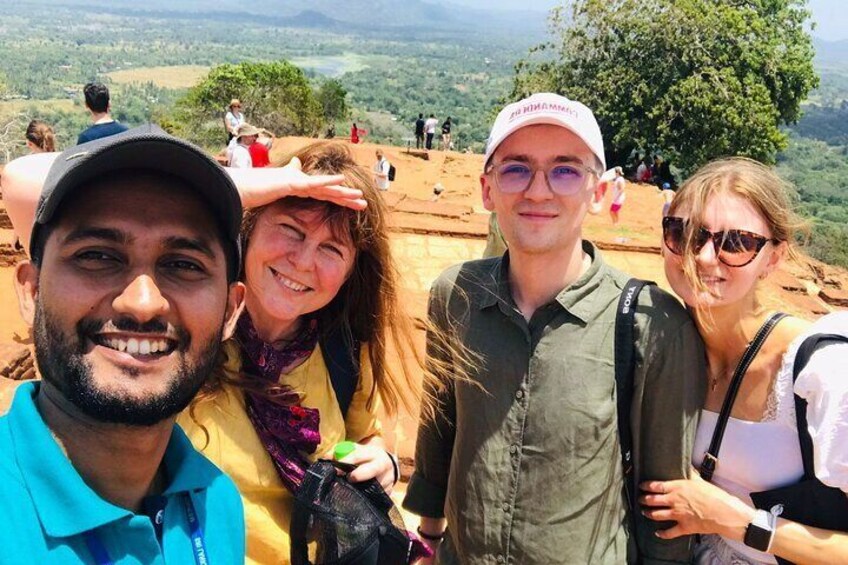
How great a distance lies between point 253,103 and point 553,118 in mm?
28152

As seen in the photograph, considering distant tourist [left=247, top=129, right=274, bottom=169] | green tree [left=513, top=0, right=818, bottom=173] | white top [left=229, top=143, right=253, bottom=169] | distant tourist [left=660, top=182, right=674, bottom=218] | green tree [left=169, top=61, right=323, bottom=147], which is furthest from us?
green tree [left=169, top=61, right=323, bottom=147]

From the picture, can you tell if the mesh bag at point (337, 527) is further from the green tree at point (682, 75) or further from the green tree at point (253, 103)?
the green tree at point (253, 103)

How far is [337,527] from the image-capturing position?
1.46 meters

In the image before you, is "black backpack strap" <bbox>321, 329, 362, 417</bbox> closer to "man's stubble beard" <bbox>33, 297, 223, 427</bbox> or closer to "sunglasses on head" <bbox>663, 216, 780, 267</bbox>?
"man's stubble beard" <bbox>33, 297, 223, 427</bbox>

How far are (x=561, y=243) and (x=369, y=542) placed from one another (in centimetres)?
A: 91

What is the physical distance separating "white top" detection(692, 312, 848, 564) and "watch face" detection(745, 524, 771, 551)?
0.07 metres

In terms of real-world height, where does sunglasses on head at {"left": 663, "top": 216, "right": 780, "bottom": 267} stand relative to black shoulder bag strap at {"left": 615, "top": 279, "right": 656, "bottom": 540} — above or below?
above

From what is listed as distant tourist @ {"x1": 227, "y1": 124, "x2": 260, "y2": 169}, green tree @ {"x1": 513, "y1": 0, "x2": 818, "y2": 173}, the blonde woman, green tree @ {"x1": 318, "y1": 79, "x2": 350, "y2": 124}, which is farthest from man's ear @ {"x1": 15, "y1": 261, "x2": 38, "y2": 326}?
green tree @ {"x1": 318, "y1": 79, "x2": 350, "y2": 124}

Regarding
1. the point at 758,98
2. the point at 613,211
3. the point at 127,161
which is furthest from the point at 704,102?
the point at 127,161

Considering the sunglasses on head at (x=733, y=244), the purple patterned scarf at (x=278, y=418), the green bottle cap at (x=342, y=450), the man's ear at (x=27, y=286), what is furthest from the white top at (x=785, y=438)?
the man's ear at (x=27, y=286)

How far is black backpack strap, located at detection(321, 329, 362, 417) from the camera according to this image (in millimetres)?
1875

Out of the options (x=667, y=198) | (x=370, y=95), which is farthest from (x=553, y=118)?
(x=370, y=95)

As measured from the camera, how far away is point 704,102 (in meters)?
18.1

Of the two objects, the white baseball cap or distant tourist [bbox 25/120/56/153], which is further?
distant tourist [bbox 25/120/56/153]
